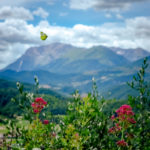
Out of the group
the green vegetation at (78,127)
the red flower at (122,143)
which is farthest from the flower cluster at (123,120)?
the red flower at (122,143)

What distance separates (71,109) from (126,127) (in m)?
1.87

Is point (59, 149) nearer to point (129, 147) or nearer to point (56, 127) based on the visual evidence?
point (56, 127)

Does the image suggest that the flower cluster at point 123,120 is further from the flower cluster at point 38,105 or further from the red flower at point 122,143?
the flower cluster at point 38,105

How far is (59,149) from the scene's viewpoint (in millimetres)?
5840

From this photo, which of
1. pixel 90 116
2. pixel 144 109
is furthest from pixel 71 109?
pixel 144 109

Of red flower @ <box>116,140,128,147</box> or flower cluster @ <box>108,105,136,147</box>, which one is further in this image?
flower cluster @ <box>108,105,136,147</box>

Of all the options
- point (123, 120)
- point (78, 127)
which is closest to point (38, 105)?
point (78, 127)

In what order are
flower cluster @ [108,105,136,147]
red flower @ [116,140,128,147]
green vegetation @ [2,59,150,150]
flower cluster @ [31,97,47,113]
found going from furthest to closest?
flower cluster @ [108,105,136,147] < red flower @ [116,140,128,147] < flower cluster @ [31,97,47,113] < green vegetation @ [2,59,150,150]

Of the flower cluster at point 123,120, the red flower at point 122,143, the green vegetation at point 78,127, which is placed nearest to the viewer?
the green vegetation at point 78,127

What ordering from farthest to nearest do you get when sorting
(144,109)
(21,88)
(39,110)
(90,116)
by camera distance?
(144,109), (39,110), (90,116), (21,88)

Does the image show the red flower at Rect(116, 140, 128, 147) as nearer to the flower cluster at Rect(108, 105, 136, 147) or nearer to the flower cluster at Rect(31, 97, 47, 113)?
the flower cluster at Rect(108, 105, 136, 147)

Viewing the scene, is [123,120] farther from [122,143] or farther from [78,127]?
[78,127]

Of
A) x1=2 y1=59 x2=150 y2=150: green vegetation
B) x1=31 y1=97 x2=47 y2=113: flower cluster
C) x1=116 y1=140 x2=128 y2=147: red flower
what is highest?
x1=31 y1=97 x2=47 y2=113: flower cluster

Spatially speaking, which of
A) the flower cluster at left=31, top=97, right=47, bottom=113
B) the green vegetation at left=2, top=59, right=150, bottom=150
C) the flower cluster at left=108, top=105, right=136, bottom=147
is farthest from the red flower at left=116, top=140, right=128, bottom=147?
the flower cluster at left=31, top=97, right=47, bottom=113
